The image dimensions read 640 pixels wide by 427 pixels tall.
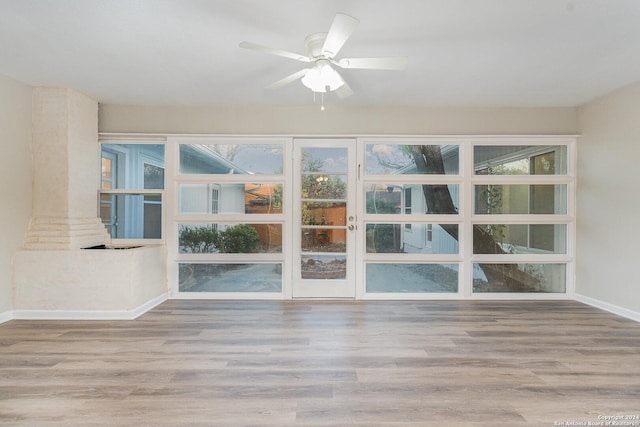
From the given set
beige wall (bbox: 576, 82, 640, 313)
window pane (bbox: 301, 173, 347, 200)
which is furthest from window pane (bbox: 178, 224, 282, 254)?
beige wall (bbox: 576, 82, 640, 313)

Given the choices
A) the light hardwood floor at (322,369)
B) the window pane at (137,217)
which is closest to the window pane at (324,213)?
the light hardwood floor at (322,369)

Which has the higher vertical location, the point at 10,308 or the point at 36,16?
the point at 36,16

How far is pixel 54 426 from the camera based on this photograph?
178cm

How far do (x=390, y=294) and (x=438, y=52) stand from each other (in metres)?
2.89

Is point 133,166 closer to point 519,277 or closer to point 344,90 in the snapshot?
point 344,90

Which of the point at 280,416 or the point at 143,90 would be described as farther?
the point at 143,90

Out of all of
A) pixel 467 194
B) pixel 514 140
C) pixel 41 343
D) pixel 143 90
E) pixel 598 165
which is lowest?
pixel 41 343

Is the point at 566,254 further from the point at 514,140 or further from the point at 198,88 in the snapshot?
the point at 198,88

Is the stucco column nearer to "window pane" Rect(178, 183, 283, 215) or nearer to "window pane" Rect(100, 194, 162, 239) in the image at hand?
"window pane" Rect(100, 194, 162, 239)

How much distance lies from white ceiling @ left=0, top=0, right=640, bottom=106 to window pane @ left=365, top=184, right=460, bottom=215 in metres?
1.12

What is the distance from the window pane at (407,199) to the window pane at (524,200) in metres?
0.40

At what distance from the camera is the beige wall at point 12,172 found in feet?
11.2

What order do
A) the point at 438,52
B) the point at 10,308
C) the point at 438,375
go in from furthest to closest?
the point at 10,308 < the point at 438,52 < the point at 438,375

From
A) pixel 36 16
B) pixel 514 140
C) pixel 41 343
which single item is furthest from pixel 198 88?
pixel 514 140
